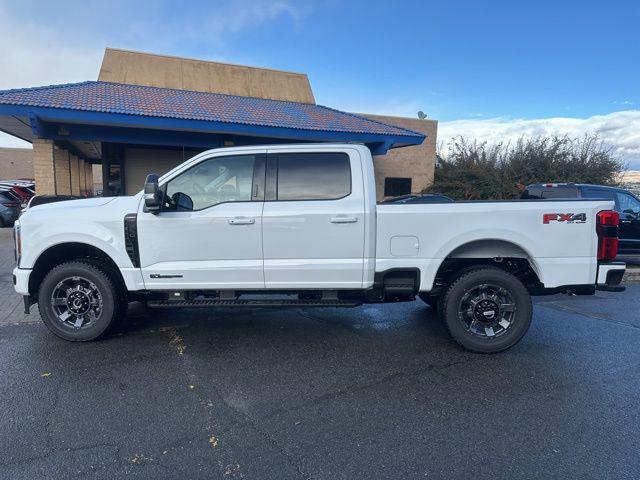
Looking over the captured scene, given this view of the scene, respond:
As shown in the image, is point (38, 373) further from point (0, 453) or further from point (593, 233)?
point (593, 233)

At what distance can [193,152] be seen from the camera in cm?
1642

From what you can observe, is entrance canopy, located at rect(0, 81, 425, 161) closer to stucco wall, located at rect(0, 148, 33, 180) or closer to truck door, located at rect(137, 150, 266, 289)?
truck door, located at rect(137, 150, 266, 289)

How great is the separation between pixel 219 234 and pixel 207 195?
0.46 m

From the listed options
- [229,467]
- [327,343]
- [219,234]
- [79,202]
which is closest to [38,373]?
[79,202]

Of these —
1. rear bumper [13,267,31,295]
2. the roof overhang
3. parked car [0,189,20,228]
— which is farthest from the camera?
parked car [0,189,20,228]

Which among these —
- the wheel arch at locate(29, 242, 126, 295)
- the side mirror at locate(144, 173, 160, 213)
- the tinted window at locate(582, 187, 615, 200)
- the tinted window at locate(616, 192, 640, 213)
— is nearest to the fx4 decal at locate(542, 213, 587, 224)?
the side mirror at locate(144, 173, 160, 213)

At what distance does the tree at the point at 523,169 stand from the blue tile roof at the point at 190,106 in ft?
21.5

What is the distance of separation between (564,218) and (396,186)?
1737cm

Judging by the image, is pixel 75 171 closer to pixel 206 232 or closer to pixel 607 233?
pixel 206 232

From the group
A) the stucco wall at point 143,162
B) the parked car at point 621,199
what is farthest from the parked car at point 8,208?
the parked car at point 621,199

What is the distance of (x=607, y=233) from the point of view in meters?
4.37

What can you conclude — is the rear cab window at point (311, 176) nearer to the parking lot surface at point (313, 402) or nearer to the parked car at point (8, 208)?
the parking lot surface at point (313, 402)

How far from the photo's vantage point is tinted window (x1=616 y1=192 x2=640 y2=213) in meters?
9.90

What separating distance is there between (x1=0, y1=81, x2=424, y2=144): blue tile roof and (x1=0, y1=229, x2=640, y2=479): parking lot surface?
27.3 ft
